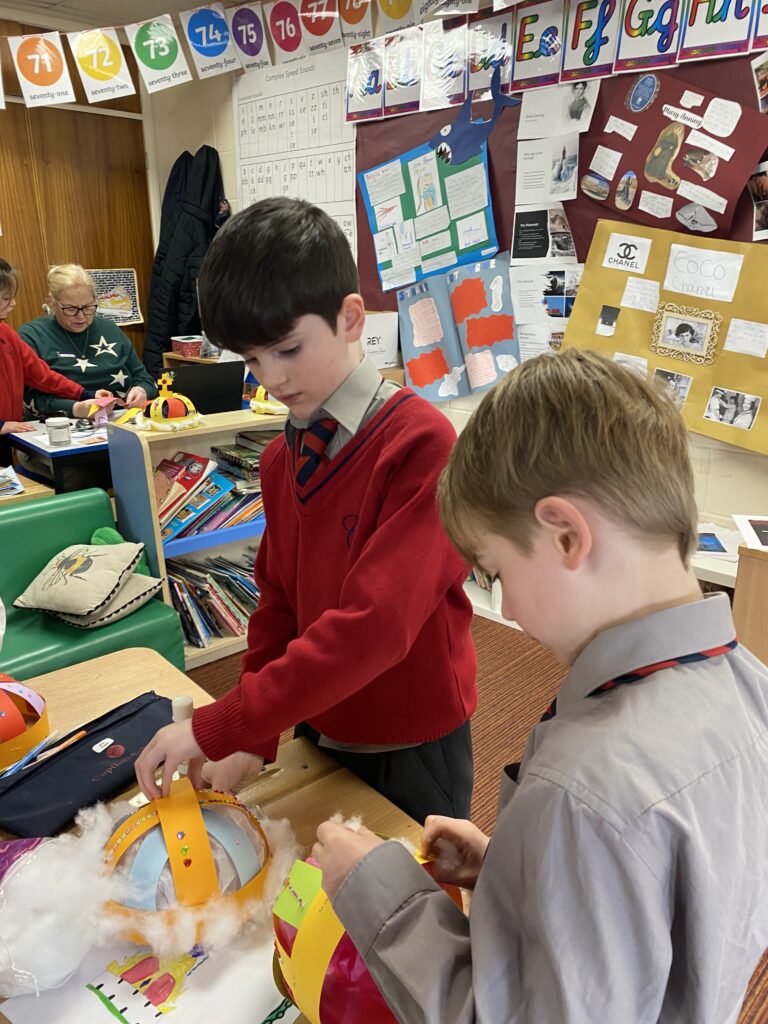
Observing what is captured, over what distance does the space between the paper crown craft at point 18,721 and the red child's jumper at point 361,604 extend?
1.03 ft

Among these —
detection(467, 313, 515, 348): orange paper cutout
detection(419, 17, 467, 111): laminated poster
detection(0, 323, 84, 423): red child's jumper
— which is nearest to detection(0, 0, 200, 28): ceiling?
detection(419, 17, 467, 111): laminated poster

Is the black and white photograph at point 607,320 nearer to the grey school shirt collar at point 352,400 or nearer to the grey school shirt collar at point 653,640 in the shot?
the grey school shirt collar at point 352,400

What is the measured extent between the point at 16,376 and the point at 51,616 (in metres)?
1.65

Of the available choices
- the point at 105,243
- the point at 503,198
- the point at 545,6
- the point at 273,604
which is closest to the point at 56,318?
the point at 105,243

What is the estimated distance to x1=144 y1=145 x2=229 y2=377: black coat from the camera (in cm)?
439

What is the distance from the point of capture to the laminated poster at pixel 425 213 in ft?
9.86

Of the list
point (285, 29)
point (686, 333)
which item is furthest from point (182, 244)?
point (686, 333)

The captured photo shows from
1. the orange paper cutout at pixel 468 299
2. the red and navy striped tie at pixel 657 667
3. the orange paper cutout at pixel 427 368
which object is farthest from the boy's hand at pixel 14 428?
the red and navy striped tie at pixel 657 667

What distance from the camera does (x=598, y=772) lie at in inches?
17.9

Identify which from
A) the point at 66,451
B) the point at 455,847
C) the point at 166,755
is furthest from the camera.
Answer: the point at 66,451

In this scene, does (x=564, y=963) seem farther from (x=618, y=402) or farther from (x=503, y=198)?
(x=503, y=198)

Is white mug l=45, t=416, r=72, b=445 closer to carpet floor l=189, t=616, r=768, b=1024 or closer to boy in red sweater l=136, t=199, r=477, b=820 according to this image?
carpet floor l=189, t=616, r=768, b=1024

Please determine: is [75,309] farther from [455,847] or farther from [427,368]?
[455,847]

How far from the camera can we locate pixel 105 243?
4875mm
